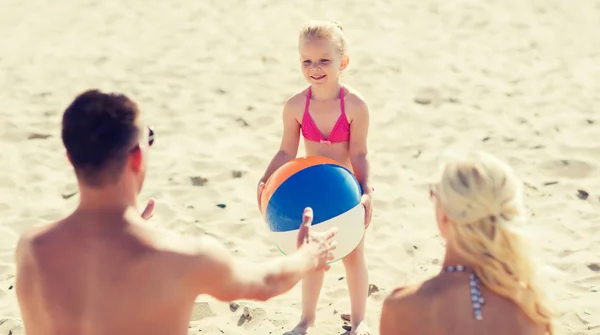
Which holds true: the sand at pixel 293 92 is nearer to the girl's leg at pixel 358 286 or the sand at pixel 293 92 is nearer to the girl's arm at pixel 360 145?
the girl's leg at pixel 358 286

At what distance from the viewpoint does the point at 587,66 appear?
8.14 m

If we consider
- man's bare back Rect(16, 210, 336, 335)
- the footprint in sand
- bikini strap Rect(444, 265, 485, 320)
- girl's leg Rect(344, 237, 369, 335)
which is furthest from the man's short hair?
the footprint in sand

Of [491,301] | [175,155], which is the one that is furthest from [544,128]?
[491,301]

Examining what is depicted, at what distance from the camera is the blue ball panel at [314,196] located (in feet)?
12.2

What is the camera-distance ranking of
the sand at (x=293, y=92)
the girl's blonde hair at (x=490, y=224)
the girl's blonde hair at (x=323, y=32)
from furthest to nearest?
the sand at (x=293, y=92) → the girl's blonde hair at (x=323, y=32) → the girl's blonde hair at (x=490, y=224)

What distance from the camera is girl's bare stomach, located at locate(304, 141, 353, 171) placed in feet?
13.7

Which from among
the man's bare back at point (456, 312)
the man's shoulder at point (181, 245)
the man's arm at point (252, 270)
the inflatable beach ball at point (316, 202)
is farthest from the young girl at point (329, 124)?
the man's shoulder at point (181, 245)

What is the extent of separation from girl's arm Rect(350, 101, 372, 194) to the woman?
138 centimetres

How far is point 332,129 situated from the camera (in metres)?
4.13

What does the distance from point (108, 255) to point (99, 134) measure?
380 millimetres

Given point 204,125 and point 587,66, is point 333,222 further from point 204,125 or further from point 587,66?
point 587,66

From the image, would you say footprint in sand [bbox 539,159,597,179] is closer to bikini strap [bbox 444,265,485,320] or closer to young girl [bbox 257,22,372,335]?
young girl [bbox 257,22,372,335]

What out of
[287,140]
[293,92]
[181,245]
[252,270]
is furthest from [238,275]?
[293,92]

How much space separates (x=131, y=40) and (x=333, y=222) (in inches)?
230
